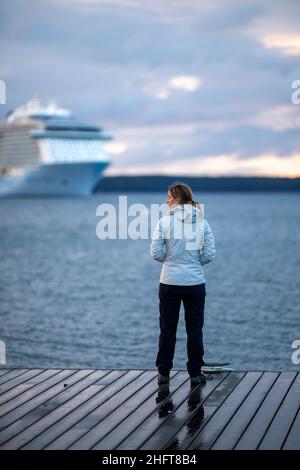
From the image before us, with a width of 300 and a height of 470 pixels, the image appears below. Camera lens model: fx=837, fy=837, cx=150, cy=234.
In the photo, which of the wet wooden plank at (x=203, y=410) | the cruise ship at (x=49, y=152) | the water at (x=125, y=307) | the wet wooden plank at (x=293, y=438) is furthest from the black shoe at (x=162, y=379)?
the cruise ship at (x=49, y=152)

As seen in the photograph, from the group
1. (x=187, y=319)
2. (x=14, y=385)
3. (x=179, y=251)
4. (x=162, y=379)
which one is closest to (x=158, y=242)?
(x=179, y=251)

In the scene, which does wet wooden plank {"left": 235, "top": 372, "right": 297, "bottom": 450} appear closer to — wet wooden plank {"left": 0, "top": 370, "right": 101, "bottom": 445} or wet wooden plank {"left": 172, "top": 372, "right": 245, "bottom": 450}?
wet wooden plank {"left": 172, "top": 372, "right": 245, "bottom": 450}

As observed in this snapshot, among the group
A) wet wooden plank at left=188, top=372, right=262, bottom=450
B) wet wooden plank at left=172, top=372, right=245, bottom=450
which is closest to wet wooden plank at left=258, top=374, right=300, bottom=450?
wet wooden plank at left=188, top=372, right=262, bottom=450

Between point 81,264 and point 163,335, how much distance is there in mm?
26275

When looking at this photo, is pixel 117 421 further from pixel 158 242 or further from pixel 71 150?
pixel 71 150

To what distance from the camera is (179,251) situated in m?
5.52

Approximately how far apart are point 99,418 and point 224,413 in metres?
0.73

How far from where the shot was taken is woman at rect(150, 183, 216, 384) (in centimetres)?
546

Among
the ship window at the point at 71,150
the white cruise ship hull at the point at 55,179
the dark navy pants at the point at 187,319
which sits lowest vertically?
the dark navy pants at the point at 187,319

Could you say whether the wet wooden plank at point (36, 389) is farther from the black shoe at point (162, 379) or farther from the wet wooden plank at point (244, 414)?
the wet wooden plank at point (244, 414)

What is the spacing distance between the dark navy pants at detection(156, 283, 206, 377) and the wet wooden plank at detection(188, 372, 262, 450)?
358mm

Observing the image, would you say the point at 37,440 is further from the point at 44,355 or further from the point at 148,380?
the point at 44,355

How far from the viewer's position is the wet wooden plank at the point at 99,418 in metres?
4.41

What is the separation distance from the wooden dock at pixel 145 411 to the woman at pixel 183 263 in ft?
0.99
